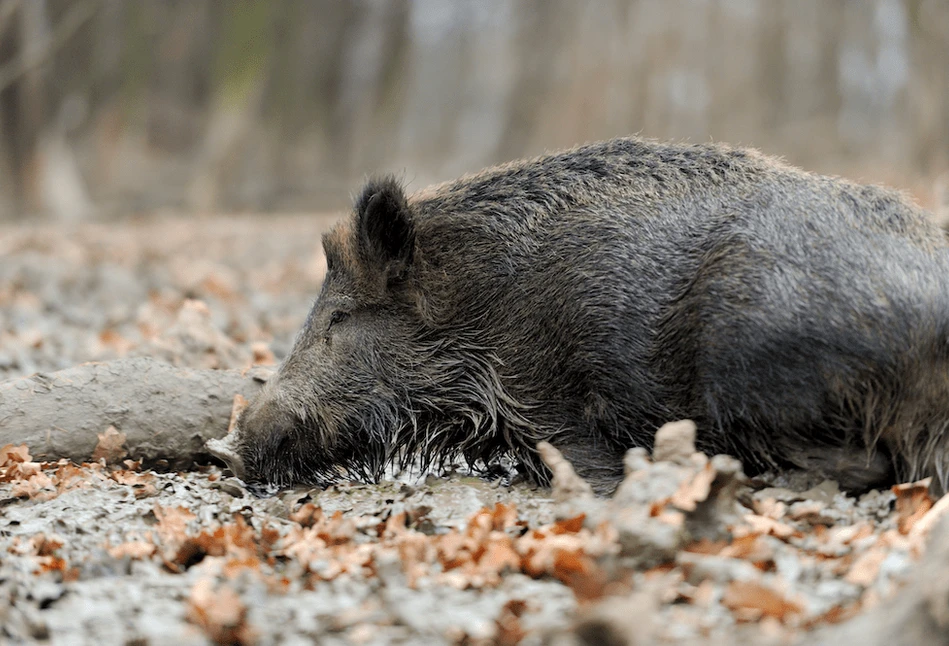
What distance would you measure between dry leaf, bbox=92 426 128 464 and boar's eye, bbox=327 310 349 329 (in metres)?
1.08

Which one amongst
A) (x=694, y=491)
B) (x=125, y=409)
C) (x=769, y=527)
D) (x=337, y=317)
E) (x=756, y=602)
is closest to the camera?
(x=756, y=602)

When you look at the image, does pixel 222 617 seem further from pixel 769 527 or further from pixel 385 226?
pixel 385 226

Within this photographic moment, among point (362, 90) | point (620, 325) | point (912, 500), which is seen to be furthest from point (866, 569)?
point (362, 90)

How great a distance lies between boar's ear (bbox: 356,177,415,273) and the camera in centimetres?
475

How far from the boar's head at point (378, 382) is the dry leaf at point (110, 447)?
52cm

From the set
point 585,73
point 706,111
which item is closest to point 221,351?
point 585,73

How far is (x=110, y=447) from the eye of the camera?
464 cm

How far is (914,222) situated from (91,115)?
26197 millimetres

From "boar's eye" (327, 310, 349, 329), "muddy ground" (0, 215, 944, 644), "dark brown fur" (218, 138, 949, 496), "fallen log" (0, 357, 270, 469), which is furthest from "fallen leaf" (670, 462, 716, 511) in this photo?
"fallen log" (0, 357, 270, 469)

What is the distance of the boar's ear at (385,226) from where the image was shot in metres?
4.75

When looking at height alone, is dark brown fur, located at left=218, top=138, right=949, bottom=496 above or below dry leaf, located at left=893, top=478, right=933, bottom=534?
above

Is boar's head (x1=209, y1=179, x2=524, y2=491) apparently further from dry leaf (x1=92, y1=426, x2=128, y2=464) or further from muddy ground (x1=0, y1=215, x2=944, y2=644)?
dry leaf (x1=92, y1=426, x2=128, y2=464)

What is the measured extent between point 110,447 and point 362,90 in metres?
33.7

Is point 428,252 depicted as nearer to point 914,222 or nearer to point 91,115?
point 914,222
